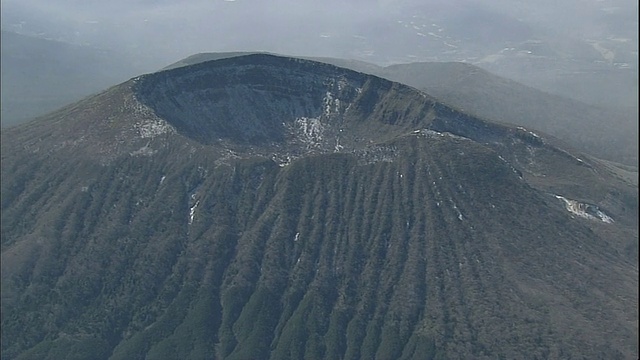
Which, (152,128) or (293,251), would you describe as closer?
(293,251)

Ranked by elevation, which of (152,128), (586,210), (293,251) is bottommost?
(586,210)

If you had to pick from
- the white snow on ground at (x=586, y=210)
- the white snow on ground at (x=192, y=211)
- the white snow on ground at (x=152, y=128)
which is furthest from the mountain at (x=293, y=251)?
the white snow on ground at (x=192, y=211)

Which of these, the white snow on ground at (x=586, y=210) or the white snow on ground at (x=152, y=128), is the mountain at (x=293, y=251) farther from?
the white snow on ground at (x=586, y=210)

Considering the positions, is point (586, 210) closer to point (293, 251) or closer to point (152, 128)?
point (293, 251)

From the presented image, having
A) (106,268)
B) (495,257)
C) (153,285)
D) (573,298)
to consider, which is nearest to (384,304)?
(495,257)

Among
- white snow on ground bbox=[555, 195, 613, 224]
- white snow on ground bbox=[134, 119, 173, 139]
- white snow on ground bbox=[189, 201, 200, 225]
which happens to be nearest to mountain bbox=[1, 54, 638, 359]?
white snow on ground bbox=[134, 119, 173, 139]

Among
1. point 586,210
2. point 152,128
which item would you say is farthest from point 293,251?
point 586,210

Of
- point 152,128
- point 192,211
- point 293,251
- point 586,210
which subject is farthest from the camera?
point 586,210
